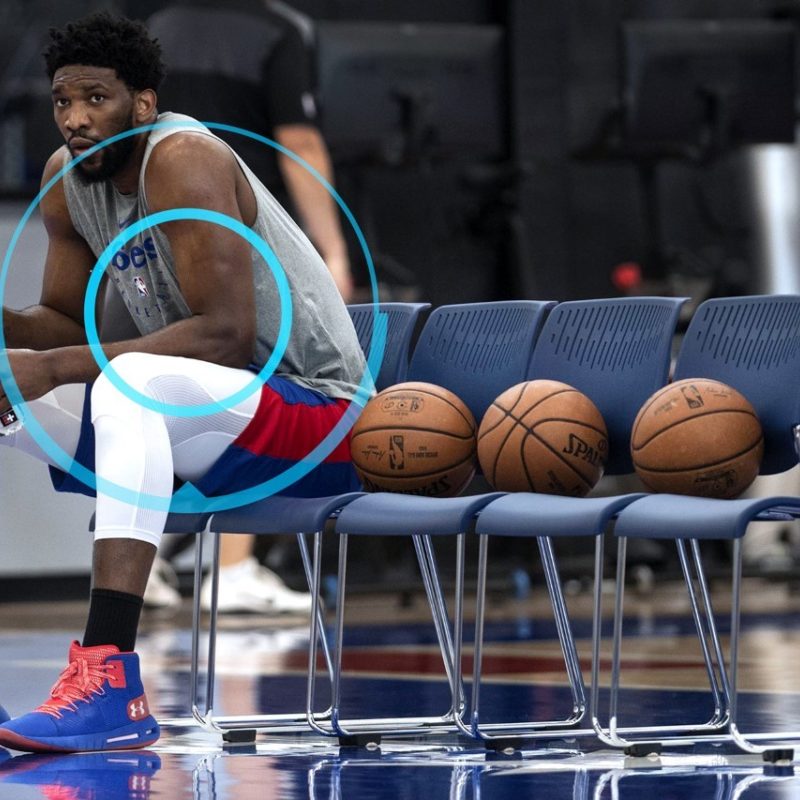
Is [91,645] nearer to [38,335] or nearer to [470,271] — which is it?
[38,335]

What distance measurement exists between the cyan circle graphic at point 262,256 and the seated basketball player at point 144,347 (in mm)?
13

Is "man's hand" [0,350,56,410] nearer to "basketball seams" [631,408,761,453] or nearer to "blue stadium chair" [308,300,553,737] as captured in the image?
"blue stadium chair" [308,300,553,737]

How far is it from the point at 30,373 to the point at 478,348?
1.07m

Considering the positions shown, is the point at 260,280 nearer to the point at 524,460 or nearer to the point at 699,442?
the point at 524,460

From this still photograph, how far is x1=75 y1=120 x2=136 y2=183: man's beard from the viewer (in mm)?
3641

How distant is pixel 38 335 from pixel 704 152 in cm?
468

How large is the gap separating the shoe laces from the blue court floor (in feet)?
0.32

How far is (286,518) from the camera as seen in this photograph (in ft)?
11.6

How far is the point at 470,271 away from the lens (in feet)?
31.1

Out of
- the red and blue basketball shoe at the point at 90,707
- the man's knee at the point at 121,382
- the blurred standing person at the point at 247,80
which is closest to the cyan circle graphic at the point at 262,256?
the man's knee at the point at 121,382

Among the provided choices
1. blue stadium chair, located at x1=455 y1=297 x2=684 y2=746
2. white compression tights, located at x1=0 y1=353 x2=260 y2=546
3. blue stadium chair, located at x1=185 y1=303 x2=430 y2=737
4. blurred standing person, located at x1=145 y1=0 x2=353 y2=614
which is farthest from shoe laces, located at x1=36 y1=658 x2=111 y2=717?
blurred standing person, located at x1=145 y1=0 x2=353 y2=614

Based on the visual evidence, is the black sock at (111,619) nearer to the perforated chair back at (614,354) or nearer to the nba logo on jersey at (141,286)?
the nba logo on jersey at (141,286)

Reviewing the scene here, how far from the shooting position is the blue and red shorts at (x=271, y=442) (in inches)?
142

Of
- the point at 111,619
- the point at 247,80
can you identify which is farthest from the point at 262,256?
the point at 247,80
